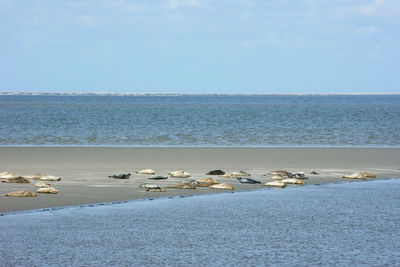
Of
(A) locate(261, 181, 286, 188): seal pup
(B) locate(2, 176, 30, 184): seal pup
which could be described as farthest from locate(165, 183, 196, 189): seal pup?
(B) locate(2, 176, 30, 184): seal pup

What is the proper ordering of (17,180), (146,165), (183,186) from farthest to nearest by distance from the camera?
(146,165) → (17,180) → (183,186)

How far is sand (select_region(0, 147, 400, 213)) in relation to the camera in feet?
45.9

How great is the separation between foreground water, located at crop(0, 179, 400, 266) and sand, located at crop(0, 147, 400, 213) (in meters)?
1.25

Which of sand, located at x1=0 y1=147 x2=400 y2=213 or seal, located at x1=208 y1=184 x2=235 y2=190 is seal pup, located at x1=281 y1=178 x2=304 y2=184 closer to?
sand, located at x1=0 y1=147 x2=400 y2=213

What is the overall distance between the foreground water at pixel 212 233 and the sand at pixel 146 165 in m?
1.25

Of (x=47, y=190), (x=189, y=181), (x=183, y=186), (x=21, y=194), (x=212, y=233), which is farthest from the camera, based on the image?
(x=189, y=181)

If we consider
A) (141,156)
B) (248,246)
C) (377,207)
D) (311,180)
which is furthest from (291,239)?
(141,156)

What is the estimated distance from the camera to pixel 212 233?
973 centimetres

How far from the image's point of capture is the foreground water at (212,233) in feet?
26.7

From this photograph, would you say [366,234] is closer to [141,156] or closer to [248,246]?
[248,246]

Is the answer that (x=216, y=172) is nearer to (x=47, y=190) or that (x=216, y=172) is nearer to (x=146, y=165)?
(x=146, y=165)

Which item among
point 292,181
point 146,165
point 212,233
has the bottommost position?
point 146,165

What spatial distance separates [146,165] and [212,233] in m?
12.1

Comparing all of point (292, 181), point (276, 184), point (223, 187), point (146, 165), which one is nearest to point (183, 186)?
point (223, 187)
